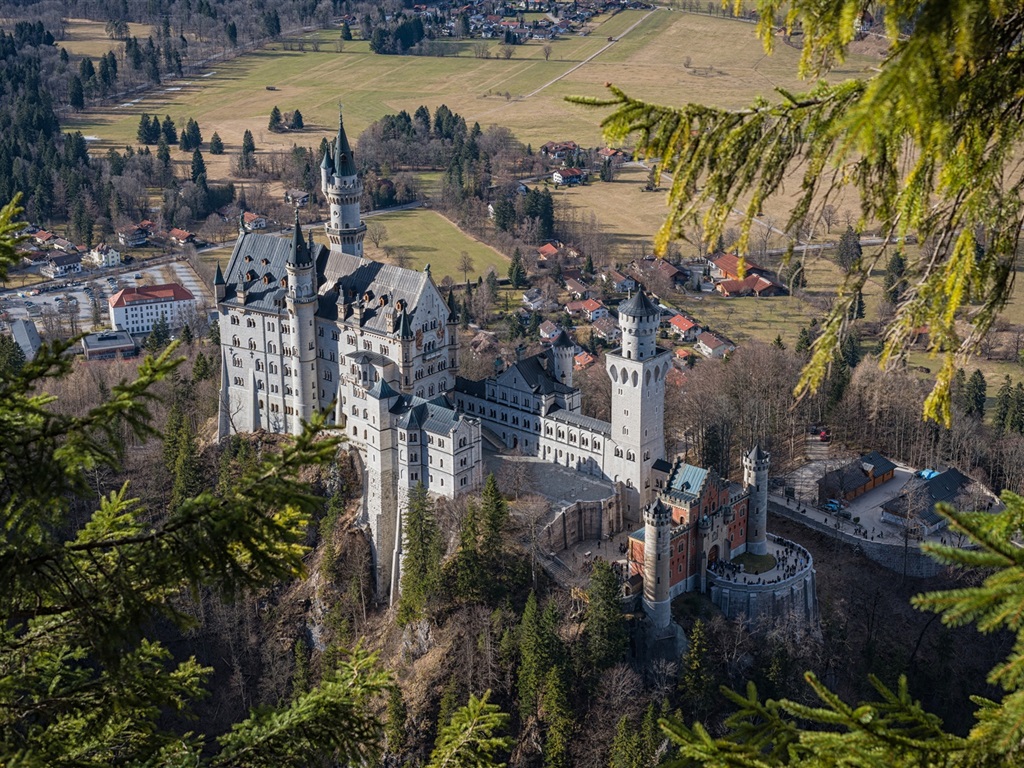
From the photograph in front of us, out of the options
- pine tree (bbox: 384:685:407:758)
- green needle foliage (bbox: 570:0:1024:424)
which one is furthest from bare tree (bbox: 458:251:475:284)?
green needle foliage (bbox: 570:0:1024:424)

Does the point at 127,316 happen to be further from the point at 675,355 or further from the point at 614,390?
the point at 614,390

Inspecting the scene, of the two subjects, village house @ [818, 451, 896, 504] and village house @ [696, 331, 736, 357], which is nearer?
village house @ [818, 451, 896, 504]

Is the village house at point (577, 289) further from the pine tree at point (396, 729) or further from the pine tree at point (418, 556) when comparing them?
the pine tree at point (396, 729)

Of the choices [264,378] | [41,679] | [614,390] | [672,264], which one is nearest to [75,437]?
[41,679]

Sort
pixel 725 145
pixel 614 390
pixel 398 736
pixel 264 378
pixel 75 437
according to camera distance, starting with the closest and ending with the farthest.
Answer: pixel 725 145, pixel 75 437, pixel 398 736, pixel 614 390, pixel 264 378

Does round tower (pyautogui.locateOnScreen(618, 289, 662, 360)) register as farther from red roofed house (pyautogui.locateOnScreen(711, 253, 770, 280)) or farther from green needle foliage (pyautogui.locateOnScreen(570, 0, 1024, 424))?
red roofed house (pyautogui.locateOnScreen(711, 253, 770, 280))

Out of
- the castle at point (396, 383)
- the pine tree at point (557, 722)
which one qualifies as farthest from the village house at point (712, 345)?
the pine tree at point (557, 722)
